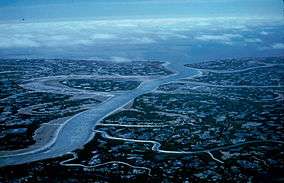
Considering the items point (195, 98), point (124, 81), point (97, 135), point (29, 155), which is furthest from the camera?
point (124, 81)

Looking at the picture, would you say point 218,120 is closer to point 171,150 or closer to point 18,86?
point 171,150

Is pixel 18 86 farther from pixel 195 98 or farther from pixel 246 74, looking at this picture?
pixel 246 74

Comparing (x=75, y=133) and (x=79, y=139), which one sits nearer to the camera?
(x=79, y=139)

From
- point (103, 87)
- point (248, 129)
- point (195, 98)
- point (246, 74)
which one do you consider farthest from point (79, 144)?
point (246, 74)

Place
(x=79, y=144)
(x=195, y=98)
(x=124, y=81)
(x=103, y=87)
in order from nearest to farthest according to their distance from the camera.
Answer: (x=79, y=144)
(x=195, y=98)
(x=103, y=87)
(x=124, y=81)

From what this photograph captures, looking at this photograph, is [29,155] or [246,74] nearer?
[29,155]

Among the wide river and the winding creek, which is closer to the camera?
the winding creek

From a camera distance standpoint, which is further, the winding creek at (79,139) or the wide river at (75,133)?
the wide river at (75,133)

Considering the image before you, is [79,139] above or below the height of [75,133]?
below
